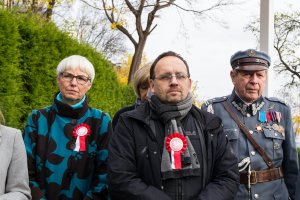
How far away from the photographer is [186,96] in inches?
115

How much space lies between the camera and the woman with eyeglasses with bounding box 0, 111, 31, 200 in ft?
9.37

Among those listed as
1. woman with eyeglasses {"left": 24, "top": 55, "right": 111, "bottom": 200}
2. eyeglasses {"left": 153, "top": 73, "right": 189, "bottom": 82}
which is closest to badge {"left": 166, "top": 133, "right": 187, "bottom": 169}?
eyeglasses {"left": 153, "top": 73, "right": 189, "bottom": 82}

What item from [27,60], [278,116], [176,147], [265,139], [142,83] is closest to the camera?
[176,147]

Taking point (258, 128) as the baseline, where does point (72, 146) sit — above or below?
below

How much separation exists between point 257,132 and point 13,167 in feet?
5.19

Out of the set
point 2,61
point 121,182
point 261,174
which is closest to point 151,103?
point 121,182

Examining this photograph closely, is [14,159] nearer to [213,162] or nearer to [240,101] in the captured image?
[213,162]

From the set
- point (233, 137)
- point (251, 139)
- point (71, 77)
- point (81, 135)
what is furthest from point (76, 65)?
point (251, 139)

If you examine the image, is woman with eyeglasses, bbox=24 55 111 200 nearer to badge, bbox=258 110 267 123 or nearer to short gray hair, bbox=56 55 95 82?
short gray hair, bbox=56 55 95 82

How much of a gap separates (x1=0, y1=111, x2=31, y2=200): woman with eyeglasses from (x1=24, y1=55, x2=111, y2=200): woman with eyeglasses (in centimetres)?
28

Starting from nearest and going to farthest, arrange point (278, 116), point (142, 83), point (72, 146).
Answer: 1. point (72, 146)
2. point (278, 116)
3. point (142, 83)

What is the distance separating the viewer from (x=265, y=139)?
11.2 ft

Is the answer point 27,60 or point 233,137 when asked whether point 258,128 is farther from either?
point 27,60

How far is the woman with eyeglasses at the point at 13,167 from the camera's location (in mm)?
2857
